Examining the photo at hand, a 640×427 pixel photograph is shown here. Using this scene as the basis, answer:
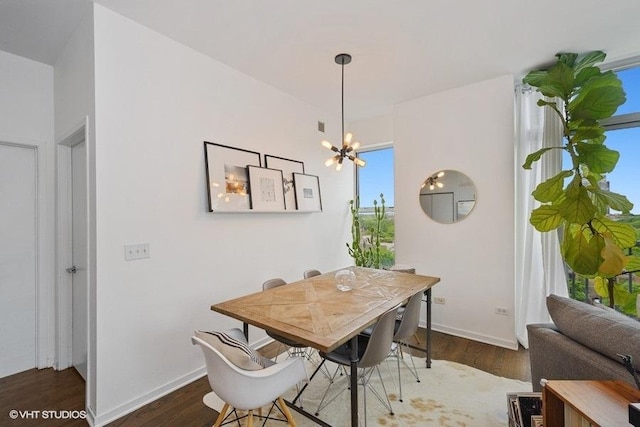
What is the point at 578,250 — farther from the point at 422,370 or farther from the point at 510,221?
the point at 422,370

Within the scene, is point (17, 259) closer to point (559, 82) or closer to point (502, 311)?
point (502, 311)

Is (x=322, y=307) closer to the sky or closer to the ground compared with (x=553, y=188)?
closer to the ground

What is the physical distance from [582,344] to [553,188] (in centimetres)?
132

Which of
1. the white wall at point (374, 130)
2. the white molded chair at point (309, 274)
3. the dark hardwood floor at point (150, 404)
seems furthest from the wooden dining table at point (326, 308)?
the white wall at point (374, 130)

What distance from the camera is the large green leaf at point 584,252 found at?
211 cm

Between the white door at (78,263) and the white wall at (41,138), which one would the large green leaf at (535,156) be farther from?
the white wall at (41,138)

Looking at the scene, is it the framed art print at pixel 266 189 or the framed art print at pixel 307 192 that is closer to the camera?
the framed art print at pixel 266 189

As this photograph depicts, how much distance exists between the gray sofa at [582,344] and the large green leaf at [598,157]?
1.22 m

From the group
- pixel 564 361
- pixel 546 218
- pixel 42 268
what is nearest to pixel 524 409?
pixel 564 361

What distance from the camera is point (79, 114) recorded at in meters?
2.25

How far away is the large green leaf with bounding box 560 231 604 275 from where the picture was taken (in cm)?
211

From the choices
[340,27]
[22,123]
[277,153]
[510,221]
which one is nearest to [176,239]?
[277,153]

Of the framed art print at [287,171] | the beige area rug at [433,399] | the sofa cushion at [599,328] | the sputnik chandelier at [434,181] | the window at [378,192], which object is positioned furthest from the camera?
the window at [378,192]

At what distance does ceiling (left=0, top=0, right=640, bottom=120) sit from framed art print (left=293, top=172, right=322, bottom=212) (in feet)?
4.08
